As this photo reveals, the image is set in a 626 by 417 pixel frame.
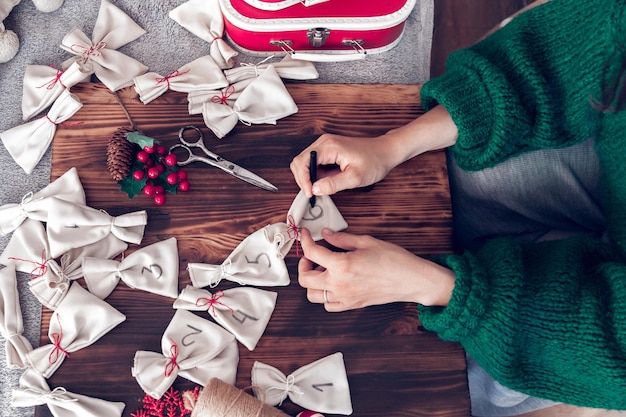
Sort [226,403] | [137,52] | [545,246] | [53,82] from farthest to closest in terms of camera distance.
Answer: [137,52] < [53,82] < [545,246] < [226,403]

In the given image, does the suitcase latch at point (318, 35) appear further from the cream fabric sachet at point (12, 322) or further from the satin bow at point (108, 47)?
the cream fabric sachet at point (12, 322)

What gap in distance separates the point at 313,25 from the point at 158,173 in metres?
0.38

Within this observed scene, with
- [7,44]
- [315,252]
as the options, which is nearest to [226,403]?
[315,252]

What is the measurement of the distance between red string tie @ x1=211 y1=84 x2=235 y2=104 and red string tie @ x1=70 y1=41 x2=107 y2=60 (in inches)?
9.4

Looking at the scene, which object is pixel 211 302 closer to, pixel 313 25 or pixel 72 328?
pixel 72 328

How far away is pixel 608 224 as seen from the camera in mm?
810

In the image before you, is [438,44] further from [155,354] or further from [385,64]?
[155,354]

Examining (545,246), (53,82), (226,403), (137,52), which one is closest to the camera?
(226,403)

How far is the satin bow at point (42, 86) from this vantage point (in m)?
0.88

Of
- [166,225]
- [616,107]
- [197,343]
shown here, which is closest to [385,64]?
[616,107]

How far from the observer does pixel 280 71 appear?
3.00 feet

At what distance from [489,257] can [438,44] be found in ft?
3.13

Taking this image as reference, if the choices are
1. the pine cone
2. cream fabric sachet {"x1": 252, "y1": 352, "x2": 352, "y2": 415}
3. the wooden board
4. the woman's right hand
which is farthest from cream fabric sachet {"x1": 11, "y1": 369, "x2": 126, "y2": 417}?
the woman's right hand

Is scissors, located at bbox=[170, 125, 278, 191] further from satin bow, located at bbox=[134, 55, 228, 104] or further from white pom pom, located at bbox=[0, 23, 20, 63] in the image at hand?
white pom pom, located at bbox=[0, 23, 20, 63]
